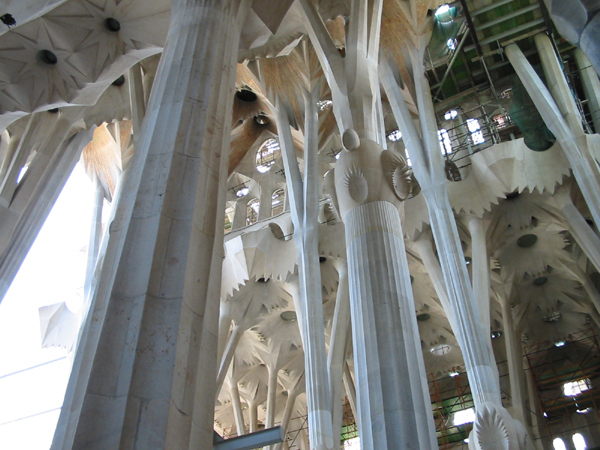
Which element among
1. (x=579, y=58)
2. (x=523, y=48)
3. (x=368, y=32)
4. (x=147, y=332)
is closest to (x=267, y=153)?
(x=523, y=48)

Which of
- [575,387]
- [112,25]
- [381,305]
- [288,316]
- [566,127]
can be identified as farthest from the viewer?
[575,387]

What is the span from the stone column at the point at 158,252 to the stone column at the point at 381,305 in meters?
2.37

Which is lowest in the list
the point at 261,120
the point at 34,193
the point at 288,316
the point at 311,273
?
the point at 311,273

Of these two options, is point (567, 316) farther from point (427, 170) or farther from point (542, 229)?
point (427, 170)

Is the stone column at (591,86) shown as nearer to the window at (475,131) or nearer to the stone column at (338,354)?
the window at (475,131)

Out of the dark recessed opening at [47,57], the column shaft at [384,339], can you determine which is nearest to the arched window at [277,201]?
the dark recessed opening at [47,57]

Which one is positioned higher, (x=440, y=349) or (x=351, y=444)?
(x=440, y=349)

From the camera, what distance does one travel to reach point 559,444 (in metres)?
18.3

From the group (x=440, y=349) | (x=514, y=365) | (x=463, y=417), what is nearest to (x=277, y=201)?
(x=440, y=349)

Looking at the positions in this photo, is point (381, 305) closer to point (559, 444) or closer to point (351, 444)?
point (559, 444)

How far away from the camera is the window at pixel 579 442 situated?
17.8 metres

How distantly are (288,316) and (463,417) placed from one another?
23.8 feet

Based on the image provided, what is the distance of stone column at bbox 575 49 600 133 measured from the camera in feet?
47.5

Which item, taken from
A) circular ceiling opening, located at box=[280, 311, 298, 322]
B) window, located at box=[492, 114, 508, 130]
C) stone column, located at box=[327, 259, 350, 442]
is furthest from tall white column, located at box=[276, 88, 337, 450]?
window, located at box=[492, 114, 508, 130]
